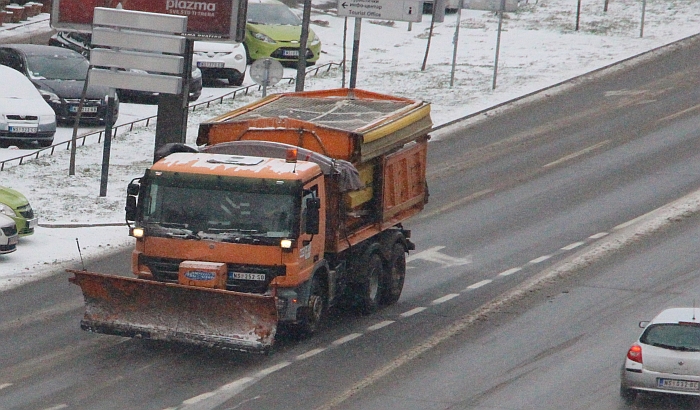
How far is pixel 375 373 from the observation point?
14195 mm

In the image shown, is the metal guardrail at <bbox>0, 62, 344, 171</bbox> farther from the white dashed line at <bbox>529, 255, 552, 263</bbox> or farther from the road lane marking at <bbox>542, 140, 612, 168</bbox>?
the white dashed line at <bbox>529, 255, 552, 263</bbox>

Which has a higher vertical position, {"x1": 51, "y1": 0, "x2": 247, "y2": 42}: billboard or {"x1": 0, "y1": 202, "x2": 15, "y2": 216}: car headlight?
{"x1": 51, "y1": 0, "x2": 247, "y2": 42}: billboard

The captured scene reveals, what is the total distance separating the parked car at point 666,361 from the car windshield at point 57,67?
1819 centimetres

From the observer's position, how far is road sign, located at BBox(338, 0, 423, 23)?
1121 inches

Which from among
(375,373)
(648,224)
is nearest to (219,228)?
(375,373)

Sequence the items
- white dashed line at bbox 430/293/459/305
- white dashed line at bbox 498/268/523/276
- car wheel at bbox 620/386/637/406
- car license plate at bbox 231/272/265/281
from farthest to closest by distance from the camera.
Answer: white dashed line at bbox 498/268/523/276 < white dashed line at bbox 430/293/459/305 < car license plate at bbox 231/272/265/281 < car wheel at bbox 620/386/637/406

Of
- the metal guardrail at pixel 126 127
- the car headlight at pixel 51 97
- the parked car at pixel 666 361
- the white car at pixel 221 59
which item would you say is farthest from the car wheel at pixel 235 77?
the parked car at pixel 666 361

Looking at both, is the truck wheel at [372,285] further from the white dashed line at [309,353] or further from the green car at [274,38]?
the green car at [274,38]

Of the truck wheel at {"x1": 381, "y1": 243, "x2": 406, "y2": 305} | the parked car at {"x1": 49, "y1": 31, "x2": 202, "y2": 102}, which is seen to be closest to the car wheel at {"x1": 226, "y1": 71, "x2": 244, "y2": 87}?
the parked car at {"x1": 49, "y1": 31, "x2": 202, "y2": 102}

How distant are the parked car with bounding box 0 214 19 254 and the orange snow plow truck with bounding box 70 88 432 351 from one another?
13.1ft

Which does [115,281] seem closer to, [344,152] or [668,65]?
[344,152]

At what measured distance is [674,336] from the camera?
1316 centimetres

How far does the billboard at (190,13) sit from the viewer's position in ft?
76.0

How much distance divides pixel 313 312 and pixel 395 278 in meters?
2.77
